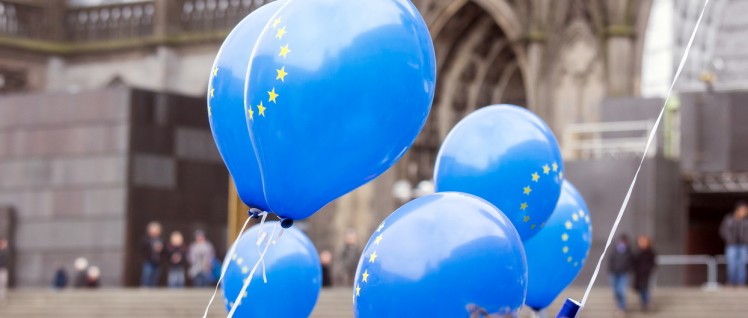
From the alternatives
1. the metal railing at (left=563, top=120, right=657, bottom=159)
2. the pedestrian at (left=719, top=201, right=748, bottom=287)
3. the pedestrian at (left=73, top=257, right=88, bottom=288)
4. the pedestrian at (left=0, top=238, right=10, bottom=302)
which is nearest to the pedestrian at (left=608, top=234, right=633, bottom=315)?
the pedestrian at (left=719, top=201, right=748, bottom=287)

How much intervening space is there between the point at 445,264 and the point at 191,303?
1722 cm

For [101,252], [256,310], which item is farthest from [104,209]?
[256,310]

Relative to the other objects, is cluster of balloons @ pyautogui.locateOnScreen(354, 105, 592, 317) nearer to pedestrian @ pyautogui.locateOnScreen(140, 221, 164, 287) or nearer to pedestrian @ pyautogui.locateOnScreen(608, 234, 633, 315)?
pedestrian @ pyautogui.locateOnScreen(608, 234, 633, 315)

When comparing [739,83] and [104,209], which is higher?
[739,83]

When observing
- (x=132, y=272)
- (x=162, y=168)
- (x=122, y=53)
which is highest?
(x=122, y=53)

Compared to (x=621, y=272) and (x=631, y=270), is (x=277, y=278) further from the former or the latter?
(x=631, y=270)

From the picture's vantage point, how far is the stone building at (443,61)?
3050cm

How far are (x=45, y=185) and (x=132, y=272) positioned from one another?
2.55 metres

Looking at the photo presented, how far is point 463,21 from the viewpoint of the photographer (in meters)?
34.1

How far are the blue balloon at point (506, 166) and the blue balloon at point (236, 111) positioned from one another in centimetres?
166

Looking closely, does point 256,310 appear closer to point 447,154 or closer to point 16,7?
point 447,154

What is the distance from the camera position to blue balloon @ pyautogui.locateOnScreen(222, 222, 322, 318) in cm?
1072

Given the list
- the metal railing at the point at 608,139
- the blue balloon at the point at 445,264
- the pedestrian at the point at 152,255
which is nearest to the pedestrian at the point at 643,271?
the metal railing at the point at 608,139

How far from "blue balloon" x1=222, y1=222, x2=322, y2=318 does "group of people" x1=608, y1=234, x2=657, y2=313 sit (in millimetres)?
11205
